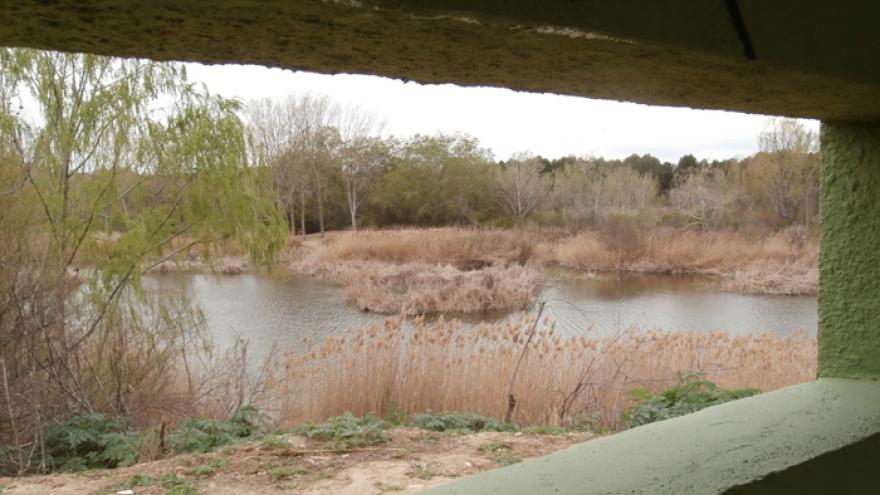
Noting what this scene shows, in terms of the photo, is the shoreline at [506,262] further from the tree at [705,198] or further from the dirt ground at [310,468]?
the dirt ground at [310,468]

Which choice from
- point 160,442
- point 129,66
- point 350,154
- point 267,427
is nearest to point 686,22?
point 160,442

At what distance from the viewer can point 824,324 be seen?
1171 millimetres

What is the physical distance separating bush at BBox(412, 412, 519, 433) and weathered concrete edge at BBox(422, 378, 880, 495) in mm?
3224

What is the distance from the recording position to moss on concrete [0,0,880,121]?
1.60ft

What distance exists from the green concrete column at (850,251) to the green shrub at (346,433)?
282 cm

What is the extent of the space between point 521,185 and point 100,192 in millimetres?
12584

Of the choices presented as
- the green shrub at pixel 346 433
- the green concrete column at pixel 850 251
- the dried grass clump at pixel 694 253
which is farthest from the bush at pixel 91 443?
the dried grass clump at pixel 694 253

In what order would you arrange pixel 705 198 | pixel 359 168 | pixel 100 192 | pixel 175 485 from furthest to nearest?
pixel 705 198 → pixel 359 168 → pixel 100 192 → pixel 175 485

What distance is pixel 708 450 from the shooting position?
0.89 meters

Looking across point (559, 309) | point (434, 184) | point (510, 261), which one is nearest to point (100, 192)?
point (559, 309)

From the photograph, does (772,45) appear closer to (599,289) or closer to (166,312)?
(166,312)

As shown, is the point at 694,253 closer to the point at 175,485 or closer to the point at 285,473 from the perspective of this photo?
the point at 285,473

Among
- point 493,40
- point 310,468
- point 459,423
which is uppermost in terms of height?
point 493,40

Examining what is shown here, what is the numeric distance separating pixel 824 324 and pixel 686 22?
0.74 meters
